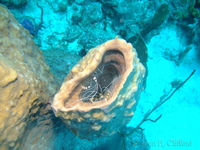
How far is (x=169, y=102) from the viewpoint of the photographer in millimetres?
5902

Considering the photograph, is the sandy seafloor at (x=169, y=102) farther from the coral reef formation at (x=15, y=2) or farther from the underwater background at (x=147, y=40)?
the coral reef formation at (x=15, y=2)

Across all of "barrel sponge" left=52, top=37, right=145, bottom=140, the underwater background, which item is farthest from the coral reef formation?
"barrel sponge" left=52, top=37, right=145, bottom=140

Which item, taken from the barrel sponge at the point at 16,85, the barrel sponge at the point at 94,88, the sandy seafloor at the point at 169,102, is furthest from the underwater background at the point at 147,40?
the barrel sponge at the point at 94,88

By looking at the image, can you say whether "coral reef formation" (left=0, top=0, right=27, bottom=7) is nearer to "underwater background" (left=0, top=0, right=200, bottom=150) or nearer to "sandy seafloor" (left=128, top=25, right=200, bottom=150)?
"underwater background" (left=0, top=0, right=200, bottom=150)

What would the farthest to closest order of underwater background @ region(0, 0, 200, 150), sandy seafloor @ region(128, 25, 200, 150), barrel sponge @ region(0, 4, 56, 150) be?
sandy seafloor @ region(128, 25, 200, 150) → underwater background @ region(0, 0, 200, 150) → barrel sponge @ region(0, 4, 56, 150)

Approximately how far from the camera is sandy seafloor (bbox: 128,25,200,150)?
546 cm

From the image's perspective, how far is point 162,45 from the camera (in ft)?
18.7

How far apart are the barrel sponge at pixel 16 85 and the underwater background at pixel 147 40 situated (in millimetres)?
1633

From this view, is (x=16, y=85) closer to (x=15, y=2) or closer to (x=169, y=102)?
(x=15, y=2)

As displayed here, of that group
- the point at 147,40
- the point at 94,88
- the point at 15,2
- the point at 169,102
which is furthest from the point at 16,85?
the point at 169,102

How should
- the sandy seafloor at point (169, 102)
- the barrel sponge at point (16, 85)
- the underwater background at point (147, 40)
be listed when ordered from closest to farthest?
the barrel sponge at point (16, 85)
the underwater background at point (147, 40)
the sandy seafloor at point (169, 102)

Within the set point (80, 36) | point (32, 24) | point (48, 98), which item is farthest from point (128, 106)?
point (32, 24)

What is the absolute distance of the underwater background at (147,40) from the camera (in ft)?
15.0

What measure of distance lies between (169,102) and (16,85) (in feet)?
20.4
